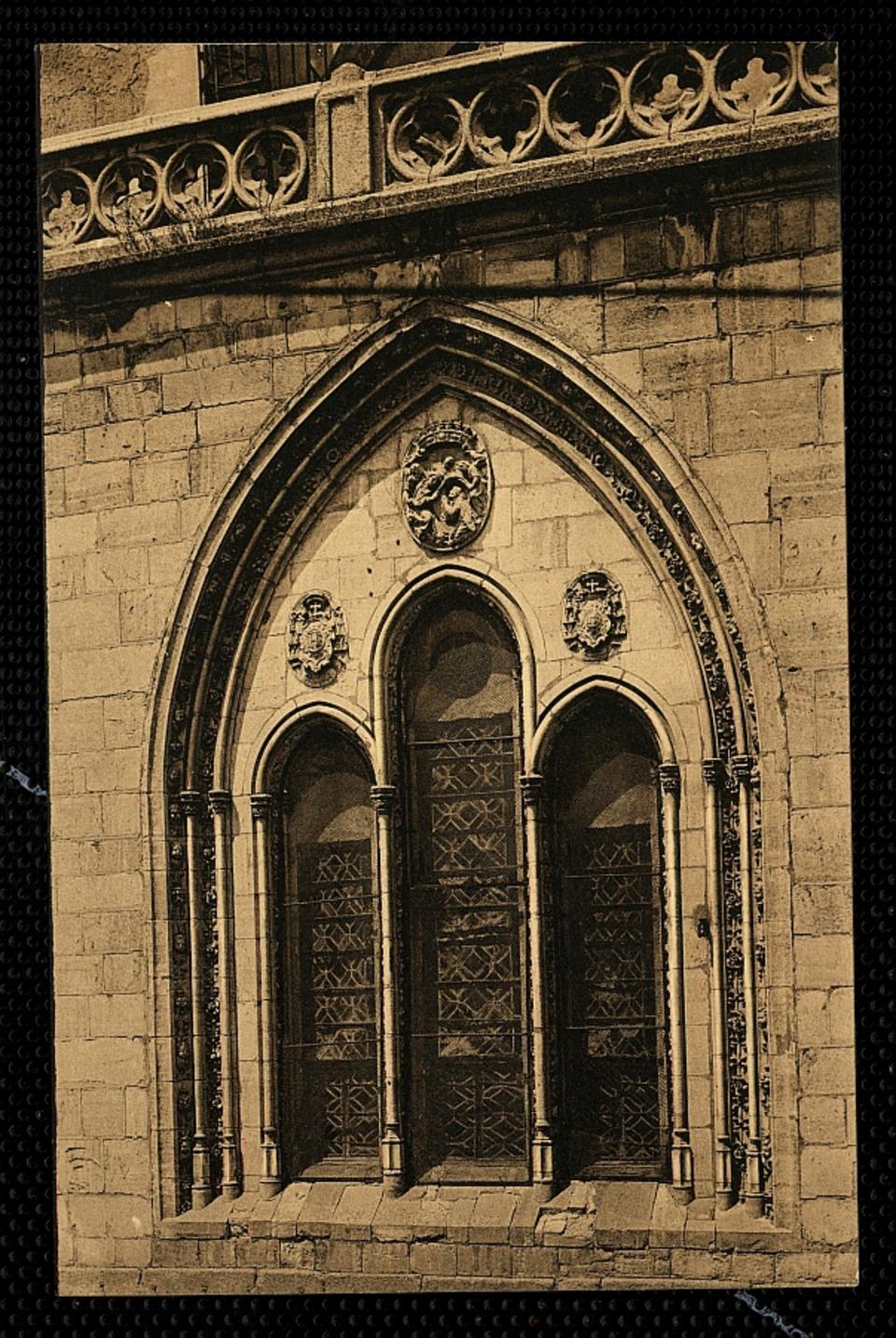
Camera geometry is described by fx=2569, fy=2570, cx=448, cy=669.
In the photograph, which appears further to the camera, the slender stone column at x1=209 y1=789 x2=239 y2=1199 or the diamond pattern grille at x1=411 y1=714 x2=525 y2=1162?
the slender stone column at x1=209 y1=789 x2=239 y2=1199

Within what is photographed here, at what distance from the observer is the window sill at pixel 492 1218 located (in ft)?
29.6

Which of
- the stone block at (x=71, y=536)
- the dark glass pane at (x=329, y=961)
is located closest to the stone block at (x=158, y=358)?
the stone block at (x=71, y=536)

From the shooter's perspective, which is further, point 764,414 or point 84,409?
point 84,409

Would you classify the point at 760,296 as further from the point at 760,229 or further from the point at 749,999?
the point at 749,999

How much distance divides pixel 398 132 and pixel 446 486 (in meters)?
1.33

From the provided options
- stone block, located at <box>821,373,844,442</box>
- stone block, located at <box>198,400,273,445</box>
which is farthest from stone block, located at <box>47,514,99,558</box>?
stone block, located at <box>821,373,844,442</box>

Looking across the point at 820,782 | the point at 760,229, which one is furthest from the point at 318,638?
the point at 760,229

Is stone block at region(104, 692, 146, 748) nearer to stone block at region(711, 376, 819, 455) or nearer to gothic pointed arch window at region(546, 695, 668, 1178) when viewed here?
gothic pointed arch window at region(546, 695, 668, 1178)

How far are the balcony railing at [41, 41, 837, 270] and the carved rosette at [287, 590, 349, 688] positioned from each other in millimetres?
1464

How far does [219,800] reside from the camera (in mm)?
9758

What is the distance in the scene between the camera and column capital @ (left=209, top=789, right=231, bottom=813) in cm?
976

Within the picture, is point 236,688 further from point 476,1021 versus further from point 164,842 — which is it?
point 476,1021

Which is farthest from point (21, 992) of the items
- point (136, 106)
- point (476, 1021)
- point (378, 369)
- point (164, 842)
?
point (136, 106)

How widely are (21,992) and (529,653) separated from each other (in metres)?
2.21
